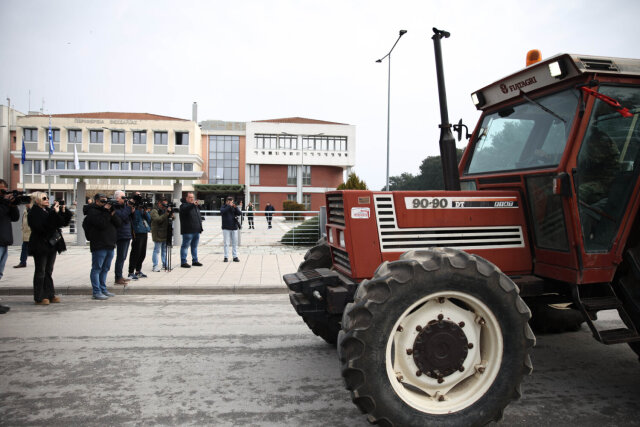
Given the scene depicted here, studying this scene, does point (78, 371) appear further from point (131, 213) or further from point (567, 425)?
point (131, 213)

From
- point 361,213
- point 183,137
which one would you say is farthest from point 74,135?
point 361,213

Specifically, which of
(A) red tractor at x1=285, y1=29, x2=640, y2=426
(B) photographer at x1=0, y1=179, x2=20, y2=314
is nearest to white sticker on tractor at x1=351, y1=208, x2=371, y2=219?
(A) red tractor at x1=285, y1=29, x2=640, y2=426

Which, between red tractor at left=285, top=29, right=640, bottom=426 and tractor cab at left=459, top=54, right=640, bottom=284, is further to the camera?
tractor cab at left=459, top=54, right=640, bottom=284

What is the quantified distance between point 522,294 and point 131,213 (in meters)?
8.05

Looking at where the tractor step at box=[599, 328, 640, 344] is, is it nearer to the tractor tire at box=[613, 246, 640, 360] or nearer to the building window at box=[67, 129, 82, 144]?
the tractor tire at box=[613, 246, 640, 360]

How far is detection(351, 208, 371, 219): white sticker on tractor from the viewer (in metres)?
3.61

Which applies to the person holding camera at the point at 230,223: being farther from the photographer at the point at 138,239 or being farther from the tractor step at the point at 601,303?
the tractor step at the point at 601,303

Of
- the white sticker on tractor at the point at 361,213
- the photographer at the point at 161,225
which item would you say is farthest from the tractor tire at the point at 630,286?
the photographer at the point at 161,225

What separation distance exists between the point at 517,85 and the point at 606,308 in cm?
210

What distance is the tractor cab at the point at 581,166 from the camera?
3574 millimetres

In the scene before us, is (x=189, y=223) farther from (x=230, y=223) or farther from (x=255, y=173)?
(x=255, y=173)

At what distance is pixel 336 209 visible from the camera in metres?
4.12

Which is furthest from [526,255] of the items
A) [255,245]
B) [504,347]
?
[255,245]

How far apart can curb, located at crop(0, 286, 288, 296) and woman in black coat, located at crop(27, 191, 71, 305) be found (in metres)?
0.90
